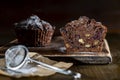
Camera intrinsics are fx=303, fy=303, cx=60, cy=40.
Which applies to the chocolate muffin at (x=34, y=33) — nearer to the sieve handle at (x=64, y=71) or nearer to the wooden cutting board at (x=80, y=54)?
the wooden cutting board at (x=80, y=54)

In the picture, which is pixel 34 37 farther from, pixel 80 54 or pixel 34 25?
pixel 80 54

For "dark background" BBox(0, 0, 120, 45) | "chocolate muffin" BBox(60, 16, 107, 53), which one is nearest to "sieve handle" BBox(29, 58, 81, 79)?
"chocolate muffin" BBox(60, 16, 107, 53)

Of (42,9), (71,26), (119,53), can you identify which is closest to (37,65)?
(71,26)

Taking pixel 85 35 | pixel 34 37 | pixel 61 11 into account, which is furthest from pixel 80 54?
pixel 61 11

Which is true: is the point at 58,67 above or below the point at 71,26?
below

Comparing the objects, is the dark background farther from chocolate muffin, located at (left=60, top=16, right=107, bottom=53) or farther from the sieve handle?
the sieve handle

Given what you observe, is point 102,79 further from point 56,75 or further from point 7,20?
point 7,20
